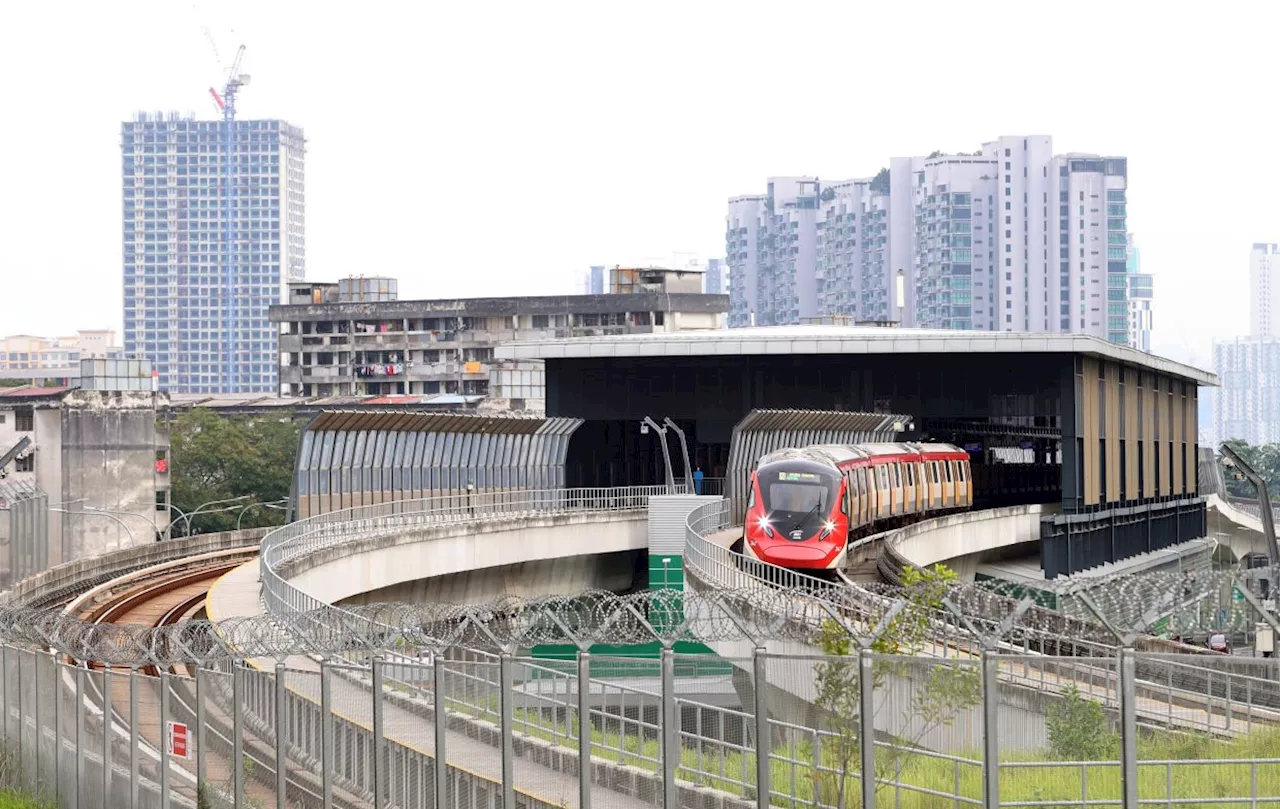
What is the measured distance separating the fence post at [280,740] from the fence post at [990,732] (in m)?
7.01

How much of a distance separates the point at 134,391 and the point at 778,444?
3876 cm

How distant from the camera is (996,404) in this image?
75.9m

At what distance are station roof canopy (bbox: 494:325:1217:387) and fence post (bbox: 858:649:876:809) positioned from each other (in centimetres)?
5966

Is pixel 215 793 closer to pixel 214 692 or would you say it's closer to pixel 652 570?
pixel 214 692

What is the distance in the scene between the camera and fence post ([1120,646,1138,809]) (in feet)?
38.2

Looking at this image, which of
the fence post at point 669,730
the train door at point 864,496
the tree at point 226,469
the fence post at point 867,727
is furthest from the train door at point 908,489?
the fence post at point 867,727

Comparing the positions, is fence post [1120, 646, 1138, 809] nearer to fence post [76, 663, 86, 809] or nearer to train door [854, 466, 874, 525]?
fence post [76, 663, 86, 809]

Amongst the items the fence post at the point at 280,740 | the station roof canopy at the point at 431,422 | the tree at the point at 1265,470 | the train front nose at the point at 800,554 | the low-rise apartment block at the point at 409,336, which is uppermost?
the low-rise apartment block at the point at 409,336

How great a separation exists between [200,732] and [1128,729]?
9.46 m

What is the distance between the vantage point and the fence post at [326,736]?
16953 mm

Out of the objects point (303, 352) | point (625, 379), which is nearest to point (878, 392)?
point (625, 379)

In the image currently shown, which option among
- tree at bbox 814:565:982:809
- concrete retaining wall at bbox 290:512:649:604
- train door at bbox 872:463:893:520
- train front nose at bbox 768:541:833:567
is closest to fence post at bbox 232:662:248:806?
tree at bbox 814:565:982:809

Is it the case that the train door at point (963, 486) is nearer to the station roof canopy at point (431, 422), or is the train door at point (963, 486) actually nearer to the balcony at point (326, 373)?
the station roof canopy at point (431, 422)

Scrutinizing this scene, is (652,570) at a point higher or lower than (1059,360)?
lower
